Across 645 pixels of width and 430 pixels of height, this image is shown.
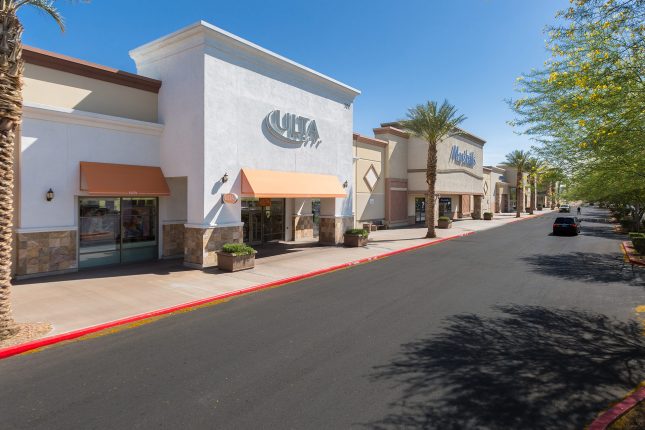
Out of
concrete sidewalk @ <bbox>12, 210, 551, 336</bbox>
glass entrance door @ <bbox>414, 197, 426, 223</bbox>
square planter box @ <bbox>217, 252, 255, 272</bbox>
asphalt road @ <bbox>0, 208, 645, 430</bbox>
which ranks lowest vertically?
asphalt road @ <bbox>0, 208, 645, 430</bbox>

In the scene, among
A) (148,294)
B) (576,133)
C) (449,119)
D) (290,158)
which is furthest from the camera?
(449,119)

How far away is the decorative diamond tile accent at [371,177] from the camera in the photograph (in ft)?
106

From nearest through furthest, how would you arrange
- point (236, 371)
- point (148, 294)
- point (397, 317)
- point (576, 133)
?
1. point (236, 371)
2. point (397, 317)
3. point (576, 133)
4. point (148, 294)

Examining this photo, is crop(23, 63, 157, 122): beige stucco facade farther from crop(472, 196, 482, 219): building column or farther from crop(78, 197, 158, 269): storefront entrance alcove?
crop(472, 196, 482, 219): building column

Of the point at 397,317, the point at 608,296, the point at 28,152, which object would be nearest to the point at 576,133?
the point at 608,296

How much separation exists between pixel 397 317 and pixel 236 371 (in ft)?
15.2

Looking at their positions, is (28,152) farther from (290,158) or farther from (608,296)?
(608,296)

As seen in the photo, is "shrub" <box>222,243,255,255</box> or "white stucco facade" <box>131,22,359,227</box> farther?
"white stucco facade" <box>131,22,359,227</box>

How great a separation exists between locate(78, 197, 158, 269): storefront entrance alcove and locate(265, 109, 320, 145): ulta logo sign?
22.3 feet

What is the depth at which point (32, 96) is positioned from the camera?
43.6 feet

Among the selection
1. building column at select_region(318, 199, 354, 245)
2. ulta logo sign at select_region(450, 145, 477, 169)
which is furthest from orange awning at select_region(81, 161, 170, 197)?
ulta logo sign at select_region(450, 145, 477, 169)

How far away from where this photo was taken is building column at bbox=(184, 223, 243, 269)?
1534cm

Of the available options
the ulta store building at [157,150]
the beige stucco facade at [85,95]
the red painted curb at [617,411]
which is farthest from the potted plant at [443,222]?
the red painted curb at [617,411]

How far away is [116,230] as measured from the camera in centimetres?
1625
